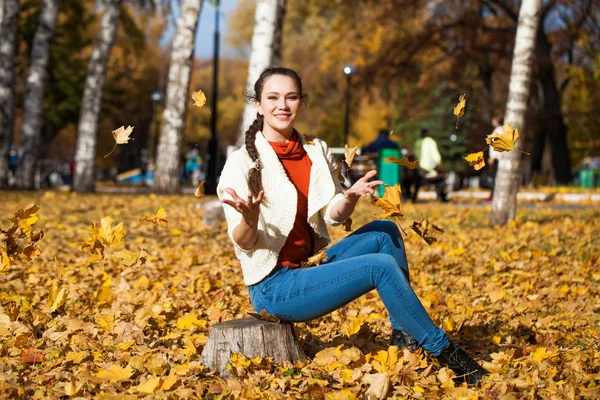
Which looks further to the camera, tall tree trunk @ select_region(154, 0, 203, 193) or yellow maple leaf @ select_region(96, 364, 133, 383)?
tall tree trunk @ select_region(154, 0, 203, 193)

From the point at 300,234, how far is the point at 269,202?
0.86ft

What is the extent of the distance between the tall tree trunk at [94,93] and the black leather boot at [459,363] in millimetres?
16131

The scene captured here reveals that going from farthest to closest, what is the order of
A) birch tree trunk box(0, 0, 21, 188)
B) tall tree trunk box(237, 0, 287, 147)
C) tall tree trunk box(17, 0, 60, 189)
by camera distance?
tall tree trunk box(17, 0, 60, 189)
birch tree trunk box(0, 0, 21, 188)
tall tree trunk box(237, 0, 287, 147)

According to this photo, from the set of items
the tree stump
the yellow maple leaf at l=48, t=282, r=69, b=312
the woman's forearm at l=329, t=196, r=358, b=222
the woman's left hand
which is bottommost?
the yellow maple leaf at l=48, t=282, r=69, b=312

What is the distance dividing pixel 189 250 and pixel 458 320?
12.8 feet

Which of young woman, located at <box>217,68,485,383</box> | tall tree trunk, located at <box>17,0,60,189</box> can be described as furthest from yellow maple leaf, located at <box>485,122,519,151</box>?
tall tree trunk, located at <box>17,0,60,189</box>

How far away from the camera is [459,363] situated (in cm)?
405

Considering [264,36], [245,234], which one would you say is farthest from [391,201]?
[264,36]

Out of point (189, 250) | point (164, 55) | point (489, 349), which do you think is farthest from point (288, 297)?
point (164, 55)

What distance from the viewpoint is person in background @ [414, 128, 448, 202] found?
57.4ft

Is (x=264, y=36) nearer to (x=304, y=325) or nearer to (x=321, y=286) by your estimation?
(x=304, y=325)

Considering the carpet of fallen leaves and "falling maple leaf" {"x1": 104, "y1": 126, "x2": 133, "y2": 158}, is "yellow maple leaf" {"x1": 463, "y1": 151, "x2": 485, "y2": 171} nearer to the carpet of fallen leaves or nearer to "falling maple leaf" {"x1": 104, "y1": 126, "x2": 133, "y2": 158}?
the carpet of fallen leaves

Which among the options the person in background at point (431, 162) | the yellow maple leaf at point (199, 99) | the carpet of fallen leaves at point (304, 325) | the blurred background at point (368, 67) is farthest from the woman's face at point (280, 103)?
the person in background at point (431, 162)

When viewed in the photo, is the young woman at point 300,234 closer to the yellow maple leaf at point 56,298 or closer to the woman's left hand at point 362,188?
the woman's left hand at point 362,188
